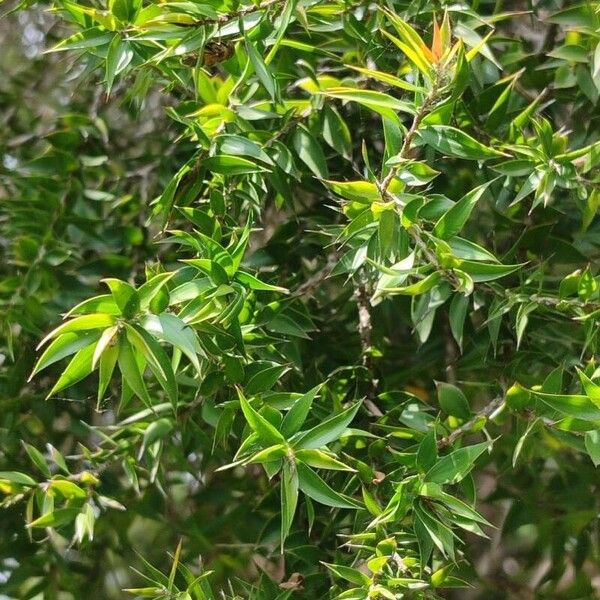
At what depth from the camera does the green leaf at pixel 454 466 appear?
2.03ft

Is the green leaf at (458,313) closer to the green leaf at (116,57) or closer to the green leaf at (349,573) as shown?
the green leaf at (349,573)

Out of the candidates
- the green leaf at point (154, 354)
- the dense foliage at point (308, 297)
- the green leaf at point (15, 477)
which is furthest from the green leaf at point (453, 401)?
the green leaf at point (15, 477)

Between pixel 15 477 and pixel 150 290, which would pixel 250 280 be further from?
pixel 15 477

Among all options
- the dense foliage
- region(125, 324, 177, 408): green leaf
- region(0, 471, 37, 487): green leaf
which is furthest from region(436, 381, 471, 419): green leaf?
region(0, 471, 37, 487): green leaf

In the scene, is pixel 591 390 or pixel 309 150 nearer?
pixel 591 390

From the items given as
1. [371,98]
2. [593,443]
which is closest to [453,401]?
[593,443]

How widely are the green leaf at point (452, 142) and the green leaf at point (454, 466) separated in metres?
0.21

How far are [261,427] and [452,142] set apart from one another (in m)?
0.25

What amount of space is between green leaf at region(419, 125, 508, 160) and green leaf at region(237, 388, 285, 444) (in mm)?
230

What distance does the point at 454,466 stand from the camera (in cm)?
63

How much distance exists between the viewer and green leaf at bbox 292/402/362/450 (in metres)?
0.60

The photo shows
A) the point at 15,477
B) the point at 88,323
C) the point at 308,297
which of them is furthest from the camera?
the point at 308,297

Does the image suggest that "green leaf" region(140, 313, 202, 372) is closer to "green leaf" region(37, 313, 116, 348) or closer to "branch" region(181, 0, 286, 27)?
"green leaf" region(37, 313, 116, 348)

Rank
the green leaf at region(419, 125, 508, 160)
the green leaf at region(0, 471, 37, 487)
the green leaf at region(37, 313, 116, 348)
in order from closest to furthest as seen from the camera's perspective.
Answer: the green leaf at region(37, 313, 116, 348) → the green leaf at region(419, 125, 508, 160) → the green leaf at region(0, 471, 37, 487)
